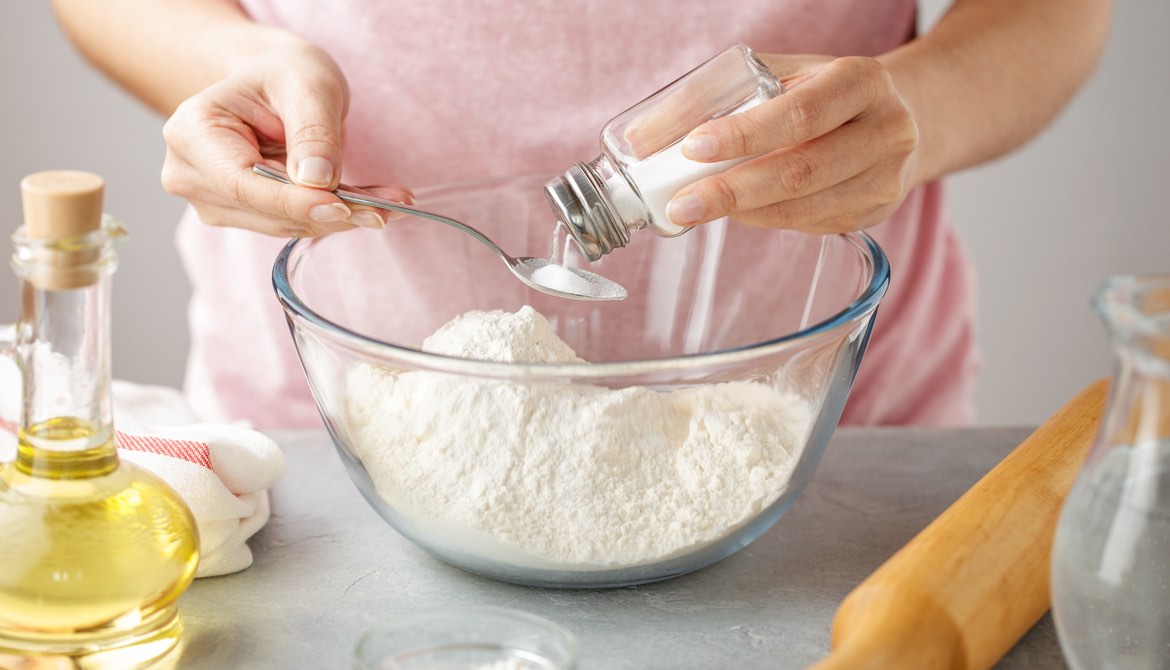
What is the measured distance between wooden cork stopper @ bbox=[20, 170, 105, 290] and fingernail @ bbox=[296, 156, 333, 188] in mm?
207

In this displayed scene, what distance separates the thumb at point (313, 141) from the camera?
0.84 m

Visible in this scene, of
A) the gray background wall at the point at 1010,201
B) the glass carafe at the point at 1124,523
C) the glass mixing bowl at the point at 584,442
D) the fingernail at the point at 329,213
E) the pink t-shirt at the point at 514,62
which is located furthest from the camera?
the gray background wall at the point at 1010,201

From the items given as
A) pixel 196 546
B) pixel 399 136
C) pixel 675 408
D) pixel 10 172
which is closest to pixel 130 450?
pixel 196 546

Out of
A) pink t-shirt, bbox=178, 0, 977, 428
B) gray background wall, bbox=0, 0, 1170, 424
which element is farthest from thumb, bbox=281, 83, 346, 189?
gray background wall, bbox=0, 0, 1170, 424

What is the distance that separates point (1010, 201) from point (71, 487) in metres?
2.09

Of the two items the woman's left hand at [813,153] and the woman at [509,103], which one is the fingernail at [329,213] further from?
the woman's left hand at [813,153]

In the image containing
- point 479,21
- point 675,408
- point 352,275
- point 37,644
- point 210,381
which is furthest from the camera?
point 210,381

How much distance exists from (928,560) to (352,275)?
0.50 m

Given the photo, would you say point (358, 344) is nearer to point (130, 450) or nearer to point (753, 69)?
point (130, 450)

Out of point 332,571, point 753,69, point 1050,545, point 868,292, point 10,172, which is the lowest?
point 10,172

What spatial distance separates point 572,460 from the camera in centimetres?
73

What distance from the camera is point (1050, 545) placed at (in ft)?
2.36

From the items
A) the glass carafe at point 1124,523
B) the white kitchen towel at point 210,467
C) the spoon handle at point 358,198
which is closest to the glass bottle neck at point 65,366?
the white kitchen towel at point 210,467

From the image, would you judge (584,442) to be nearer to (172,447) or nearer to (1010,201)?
(172,447)
